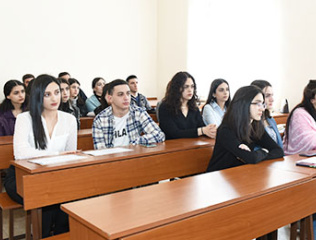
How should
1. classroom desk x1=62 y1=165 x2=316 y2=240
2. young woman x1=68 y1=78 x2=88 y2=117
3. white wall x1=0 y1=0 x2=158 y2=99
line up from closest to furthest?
1. classroom desk x1=62 y1=165 x2=316 y2=240
2. young woman x1=68 y1=78 x2=88 y2=117
3. white wall x1=0 y1=0 x2=158 y2=99

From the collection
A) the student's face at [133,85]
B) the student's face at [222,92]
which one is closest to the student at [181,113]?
the student's face at [222,92]

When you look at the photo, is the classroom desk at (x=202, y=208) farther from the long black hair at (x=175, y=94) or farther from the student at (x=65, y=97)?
the student at (x=65, y=97)

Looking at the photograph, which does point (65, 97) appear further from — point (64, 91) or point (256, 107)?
point (256, 107)

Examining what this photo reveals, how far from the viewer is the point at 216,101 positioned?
3.73 m

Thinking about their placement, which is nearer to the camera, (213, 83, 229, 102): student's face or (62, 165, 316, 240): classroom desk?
(62, 165, 316, 240): classroom desk

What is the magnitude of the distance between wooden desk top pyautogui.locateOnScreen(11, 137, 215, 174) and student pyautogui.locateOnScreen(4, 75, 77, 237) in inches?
8.9

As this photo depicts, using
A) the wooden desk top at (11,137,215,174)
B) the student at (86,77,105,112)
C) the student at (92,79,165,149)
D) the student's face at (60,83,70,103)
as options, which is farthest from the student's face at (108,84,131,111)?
the student at (86,77,105,112)

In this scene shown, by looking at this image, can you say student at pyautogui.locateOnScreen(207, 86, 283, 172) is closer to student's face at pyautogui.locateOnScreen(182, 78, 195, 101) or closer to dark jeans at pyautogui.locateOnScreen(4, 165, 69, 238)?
student's face at pyautogui.locateOnScreen(182, 78, 195, 101)

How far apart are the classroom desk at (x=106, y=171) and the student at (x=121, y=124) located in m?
0.19

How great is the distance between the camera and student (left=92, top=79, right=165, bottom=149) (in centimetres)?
299

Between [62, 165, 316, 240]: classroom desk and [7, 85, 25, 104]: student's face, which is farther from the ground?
[7, 85, 25, 104]: student's face

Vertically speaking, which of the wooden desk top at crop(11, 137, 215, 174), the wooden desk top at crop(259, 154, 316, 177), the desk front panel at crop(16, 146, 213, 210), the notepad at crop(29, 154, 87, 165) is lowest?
the desk front panel at crop(16, 146, 213, 210)

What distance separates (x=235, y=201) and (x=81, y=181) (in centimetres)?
106

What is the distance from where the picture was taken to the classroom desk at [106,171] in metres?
2.09
